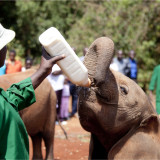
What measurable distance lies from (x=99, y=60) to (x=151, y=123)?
34.9 inches

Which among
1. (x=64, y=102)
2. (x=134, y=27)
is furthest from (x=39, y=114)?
(x=134, y=27)

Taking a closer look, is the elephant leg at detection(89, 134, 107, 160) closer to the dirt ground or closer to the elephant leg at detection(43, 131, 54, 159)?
the elephant leg at detection(43, 131, 54, 159)

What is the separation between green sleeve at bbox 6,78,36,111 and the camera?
2.42 meters

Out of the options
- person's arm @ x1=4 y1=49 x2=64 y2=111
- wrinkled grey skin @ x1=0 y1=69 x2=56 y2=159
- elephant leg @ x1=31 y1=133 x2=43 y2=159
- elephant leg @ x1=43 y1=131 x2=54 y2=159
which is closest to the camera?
person's arm @ x1=4 y1=49 x2=64 y2=111

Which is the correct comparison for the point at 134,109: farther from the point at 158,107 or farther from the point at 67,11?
the point at 67,11

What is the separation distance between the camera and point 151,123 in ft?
12.1

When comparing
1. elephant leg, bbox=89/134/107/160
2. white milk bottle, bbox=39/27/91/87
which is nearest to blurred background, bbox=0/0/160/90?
elephant leg, bbox=89/134/107/160

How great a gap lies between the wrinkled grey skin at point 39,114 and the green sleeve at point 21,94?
2.78 metres

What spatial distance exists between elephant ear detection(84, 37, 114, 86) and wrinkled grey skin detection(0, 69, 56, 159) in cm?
208

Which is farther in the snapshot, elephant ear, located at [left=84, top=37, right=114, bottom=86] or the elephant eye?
the elephant eye

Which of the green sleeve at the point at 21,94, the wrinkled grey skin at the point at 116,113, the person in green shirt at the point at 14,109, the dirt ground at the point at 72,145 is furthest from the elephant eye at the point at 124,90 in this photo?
the dirt ground at the point at 72,145

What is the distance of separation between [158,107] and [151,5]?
32.4 ft

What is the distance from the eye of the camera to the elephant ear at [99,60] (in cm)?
330

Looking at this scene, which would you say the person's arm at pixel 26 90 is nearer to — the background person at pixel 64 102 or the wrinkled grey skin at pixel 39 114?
the wrinkled grey skin at pixel 39 114
